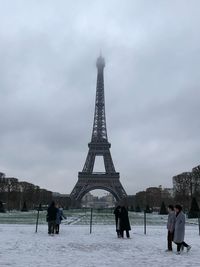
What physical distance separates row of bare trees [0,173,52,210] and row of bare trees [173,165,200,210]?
30.7 meters

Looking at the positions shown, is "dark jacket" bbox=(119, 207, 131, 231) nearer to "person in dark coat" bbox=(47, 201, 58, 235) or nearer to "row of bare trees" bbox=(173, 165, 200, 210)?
"person in dark coat" bbox=(47, 201, 58, 235)

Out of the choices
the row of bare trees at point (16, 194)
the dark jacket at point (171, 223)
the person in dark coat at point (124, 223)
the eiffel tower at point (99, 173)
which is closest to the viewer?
the dark jacket at point (171, 223)

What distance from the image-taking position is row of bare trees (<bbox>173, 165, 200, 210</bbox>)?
77062 mm

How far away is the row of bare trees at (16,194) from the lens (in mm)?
86938

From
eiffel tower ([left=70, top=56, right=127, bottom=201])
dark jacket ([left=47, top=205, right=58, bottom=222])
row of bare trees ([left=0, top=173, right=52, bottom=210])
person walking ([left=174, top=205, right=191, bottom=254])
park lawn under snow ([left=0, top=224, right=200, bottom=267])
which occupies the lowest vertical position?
park lawn under snow ([left=0, top=224, right=200, bottom=267])

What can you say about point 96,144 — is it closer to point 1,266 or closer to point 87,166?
point 87,166

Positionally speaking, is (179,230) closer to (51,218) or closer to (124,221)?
(124,221)

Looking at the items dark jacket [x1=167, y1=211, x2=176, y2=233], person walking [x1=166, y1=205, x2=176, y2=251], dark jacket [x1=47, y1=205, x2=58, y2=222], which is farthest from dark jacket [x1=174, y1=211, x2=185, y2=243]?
dark jacket [x1=47, y1=205, x2=58, y2=222]

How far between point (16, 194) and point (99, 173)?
92.5 ft

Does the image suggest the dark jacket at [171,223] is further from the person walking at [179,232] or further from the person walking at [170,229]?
the person walking at [179,232]

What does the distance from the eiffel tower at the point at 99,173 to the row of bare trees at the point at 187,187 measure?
2279 cm

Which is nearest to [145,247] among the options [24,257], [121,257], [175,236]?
[175,236]

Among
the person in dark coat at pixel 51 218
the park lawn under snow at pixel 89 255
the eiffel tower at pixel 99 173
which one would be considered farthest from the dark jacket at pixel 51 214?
the eiffel tower at pixel 99 173

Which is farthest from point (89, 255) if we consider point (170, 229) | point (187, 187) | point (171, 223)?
point (187, 187)
